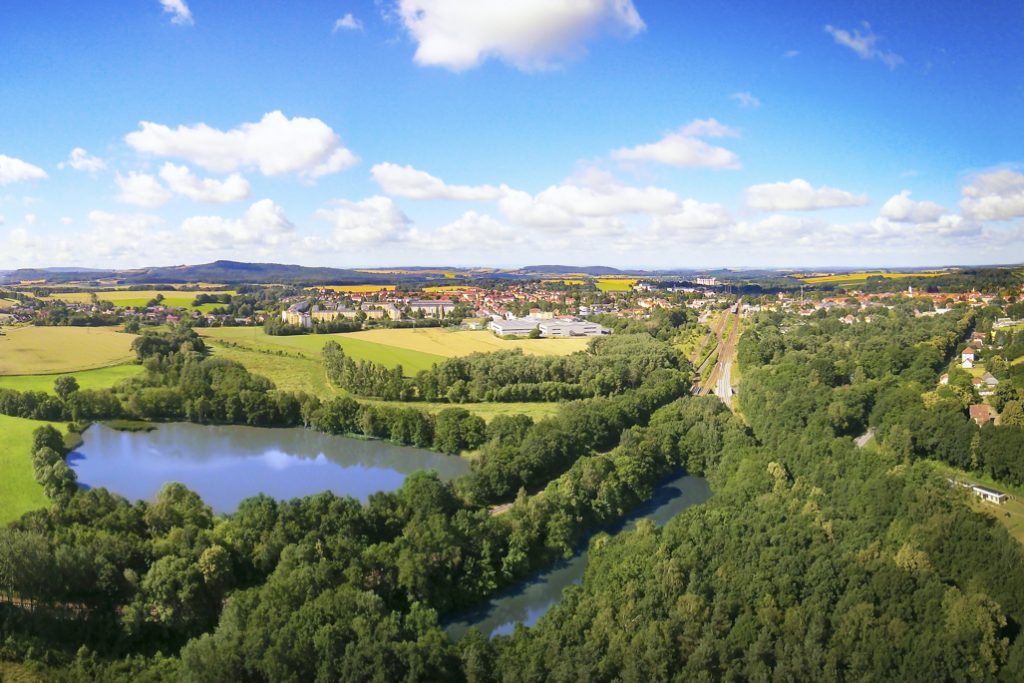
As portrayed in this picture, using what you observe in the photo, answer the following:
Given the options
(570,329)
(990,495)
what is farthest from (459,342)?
(990,495)

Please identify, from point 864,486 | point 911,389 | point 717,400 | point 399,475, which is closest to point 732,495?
point 864,486

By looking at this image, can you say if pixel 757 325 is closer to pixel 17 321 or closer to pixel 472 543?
pixel 472 543

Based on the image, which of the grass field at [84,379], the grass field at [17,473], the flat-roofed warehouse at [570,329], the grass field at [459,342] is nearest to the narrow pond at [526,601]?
the grass field at [17,473]

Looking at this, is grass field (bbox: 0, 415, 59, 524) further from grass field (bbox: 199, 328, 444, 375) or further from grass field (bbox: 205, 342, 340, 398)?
grass field (bbox: 199, 328, 444, 375)

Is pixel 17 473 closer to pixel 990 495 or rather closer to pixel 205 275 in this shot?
pixel 990 495

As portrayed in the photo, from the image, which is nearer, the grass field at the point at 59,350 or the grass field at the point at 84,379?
the grass field at the point at 84,379

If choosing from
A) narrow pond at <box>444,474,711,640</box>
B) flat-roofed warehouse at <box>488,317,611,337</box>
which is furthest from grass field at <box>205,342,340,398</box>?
narrow pond at <box>444,474,711,640</box>

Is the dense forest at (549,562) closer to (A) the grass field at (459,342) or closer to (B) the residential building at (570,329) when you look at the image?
(A) the grass field at (459,342)
